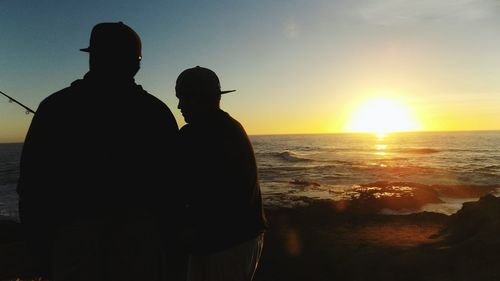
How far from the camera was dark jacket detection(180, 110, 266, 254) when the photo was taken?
7.39 feet

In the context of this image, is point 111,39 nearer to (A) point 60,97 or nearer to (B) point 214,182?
(A) point 60,97

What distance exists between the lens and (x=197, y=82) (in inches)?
92.8

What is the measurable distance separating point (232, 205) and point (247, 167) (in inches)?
10.5

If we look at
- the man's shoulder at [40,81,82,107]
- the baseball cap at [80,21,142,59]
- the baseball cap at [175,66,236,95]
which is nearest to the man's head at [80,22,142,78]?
the baseball cap at [80,21,142,59]

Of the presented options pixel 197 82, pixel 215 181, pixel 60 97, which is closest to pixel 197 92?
pixel 197 82

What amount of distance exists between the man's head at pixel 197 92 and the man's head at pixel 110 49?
46 centimetres

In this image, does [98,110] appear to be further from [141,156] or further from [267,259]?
[267,259]

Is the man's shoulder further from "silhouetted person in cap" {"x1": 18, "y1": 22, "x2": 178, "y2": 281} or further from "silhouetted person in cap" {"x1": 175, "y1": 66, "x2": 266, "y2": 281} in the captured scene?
"silhouetted person in cap" {"x1": 175, "y1": 66, "x2": 266, "y2": 281}

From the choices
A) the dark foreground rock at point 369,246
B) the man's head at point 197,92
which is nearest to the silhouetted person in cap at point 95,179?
the man's head at point 197,92

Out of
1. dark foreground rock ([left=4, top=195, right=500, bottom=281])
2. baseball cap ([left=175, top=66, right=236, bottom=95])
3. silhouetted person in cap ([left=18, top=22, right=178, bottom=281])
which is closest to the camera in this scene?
silhouetted person in cap ([left=18, top=22, right=178, bottom=281])

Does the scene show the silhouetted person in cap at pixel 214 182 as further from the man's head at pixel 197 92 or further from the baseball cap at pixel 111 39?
the baseball cap at pixel 111 39

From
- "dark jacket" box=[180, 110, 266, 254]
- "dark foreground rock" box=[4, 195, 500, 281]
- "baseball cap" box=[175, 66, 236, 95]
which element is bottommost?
"dark foreground rock" box=[4, 195, 500, 281]

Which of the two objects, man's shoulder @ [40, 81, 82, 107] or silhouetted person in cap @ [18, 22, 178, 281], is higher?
man's shoulder @ [40, 81, 82, 107]

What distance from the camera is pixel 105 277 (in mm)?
1775
